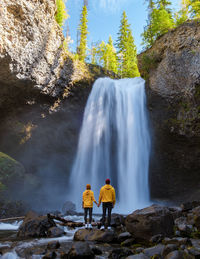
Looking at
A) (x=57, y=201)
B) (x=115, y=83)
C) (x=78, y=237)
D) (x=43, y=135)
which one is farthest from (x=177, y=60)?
(x=57, y=201)

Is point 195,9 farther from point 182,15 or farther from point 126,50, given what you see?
point 126,50

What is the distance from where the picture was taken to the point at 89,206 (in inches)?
272

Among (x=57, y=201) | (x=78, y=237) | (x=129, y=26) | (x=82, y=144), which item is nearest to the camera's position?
(x=78, y=237)

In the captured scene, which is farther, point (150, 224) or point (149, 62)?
point (149, 62)

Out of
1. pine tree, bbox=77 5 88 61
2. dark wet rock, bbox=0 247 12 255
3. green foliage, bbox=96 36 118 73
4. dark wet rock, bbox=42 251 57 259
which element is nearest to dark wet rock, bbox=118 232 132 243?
dark wet rock, bbox=42 251 57 259

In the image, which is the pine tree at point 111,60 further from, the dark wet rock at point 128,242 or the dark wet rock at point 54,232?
the dark wet rock at point 128,242

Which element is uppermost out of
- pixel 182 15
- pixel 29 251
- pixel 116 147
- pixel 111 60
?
pixel 111 60

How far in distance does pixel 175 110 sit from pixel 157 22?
8.56 m

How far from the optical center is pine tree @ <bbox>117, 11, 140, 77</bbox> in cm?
3222

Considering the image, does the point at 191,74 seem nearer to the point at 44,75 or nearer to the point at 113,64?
the point at 44,75

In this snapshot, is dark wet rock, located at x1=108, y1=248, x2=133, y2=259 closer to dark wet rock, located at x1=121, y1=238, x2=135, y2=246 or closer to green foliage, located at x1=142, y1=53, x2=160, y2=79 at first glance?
dark wet rock, located at x1=121, y1=238, x2=135, y2=246

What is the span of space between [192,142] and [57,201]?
37.2ft

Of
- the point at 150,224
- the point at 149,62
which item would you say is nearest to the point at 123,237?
the point at 150,224

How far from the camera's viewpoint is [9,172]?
12602 mm
